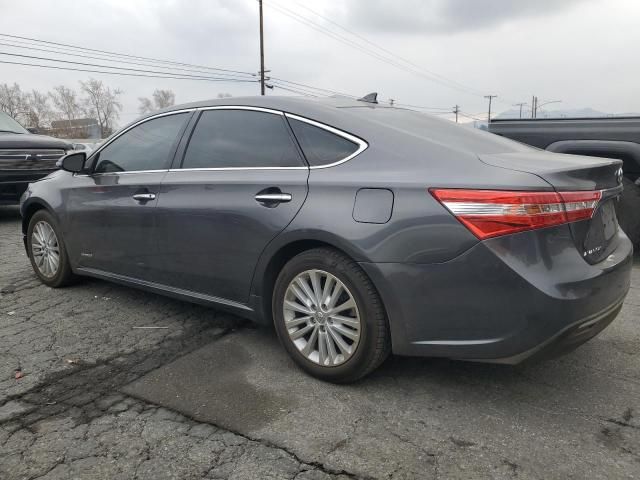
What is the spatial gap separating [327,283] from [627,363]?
6.24ft

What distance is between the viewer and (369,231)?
106 inches

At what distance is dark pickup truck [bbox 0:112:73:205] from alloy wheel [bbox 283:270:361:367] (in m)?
6.86

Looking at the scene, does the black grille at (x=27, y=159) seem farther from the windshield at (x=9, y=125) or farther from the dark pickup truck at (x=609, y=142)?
the dark pickup truck at (x=609, y=142)

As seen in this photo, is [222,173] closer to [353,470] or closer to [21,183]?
[353,470]

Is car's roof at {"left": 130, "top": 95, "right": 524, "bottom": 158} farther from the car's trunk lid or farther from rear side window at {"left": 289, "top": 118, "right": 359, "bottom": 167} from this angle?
the car's trunk lid

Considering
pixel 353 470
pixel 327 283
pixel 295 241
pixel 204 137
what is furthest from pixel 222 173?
pixel 353 470

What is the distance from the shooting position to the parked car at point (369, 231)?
2443 millimetres

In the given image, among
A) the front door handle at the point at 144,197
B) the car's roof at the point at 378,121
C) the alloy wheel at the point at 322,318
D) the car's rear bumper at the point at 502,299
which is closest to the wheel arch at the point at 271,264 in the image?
the alloy wheel at the point at 322,318

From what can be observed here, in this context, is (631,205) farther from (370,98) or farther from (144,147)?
(144,147)

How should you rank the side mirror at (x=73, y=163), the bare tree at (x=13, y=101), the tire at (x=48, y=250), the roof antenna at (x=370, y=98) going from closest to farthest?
the roof antenna at (x=370, y=98) < the side mirror at (x=73, y=163) < the tire at (x=48, y=250) < the bare tree at (x=13, y=101)

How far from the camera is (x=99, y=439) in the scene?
253 centimetres

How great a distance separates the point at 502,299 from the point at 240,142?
6.12 ft

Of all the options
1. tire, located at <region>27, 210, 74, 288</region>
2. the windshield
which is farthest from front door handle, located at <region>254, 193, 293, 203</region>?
the windshield

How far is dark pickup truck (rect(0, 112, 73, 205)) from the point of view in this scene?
26.8 feet
